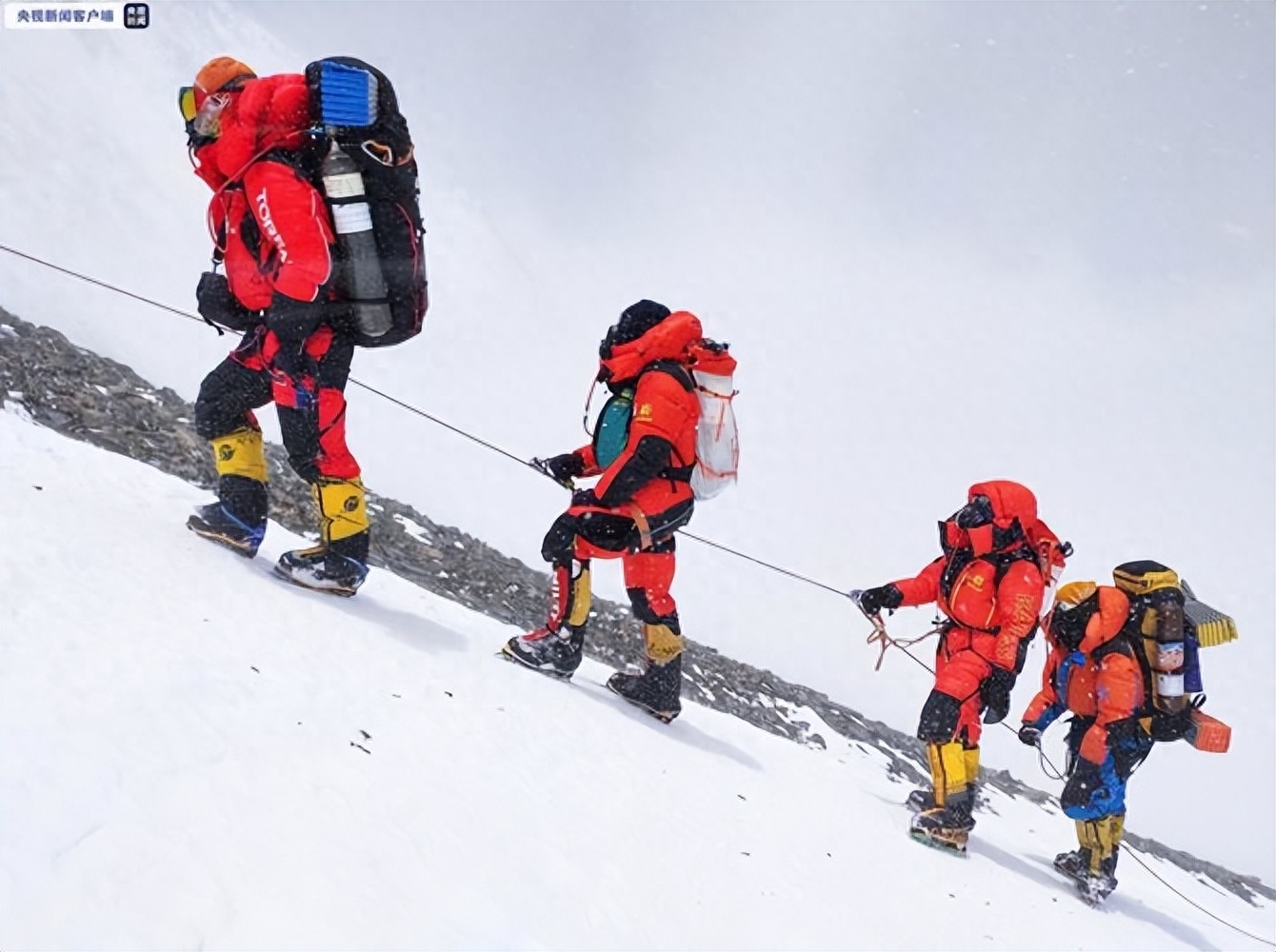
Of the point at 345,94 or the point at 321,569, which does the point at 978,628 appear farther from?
the point at 345,94

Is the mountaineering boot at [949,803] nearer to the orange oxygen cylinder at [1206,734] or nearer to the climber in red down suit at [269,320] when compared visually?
the orange oxygen cylinder at [1206,734]

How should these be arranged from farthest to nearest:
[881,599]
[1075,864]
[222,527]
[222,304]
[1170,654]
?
1. [1075,864]
2. [881,599]
3. [1170,654]
4. [222,527]
5. [222,304]

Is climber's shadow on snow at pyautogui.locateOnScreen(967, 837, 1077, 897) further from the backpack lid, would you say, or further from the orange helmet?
the orange helmet

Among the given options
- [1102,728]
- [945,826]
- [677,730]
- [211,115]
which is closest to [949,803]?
[945,826]

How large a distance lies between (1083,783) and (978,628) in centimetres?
159

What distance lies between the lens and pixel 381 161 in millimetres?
5242

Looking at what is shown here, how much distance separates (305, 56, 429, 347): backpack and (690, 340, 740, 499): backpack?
5.54 ft

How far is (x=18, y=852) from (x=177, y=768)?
650 mm

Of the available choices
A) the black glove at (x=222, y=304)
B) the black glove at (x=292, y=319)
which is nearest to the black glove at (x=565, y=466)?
the black glove at (x=292, y=319)

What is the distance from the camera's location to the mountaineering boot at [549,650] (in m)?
6.45

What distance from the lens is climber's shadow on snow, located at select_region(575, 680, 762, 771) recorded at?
259 inches

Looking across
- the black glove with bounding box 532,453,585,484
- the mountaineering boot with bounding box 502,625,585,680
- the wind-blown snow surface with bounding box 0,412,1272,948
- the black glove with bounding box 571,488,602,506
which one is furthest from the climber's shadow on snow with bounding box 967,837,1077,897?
the black glove with bounding box 532,453,585,484

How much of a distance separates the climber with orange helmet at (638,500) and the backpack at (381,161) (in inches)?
52.6

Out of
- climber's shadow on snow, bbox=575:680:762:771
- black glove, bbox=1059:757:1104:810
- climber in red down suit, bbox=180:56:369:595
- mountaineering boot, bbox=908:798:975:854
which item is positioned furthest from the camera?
black glove, bbox=1059:757:1104:810
